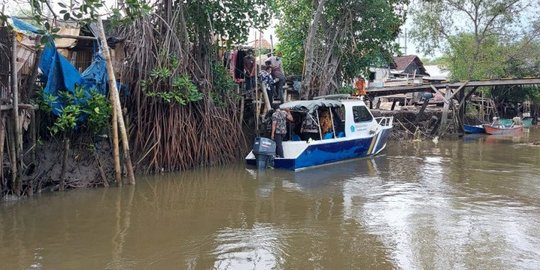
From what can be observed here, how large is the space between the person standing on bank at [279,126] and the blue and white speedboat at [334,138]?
0.46 ft

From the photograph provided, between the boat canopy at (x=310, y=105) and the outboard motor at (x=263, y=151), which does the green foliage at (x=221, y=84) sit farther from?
Answer: the outboard motor at (x=263, y=151)

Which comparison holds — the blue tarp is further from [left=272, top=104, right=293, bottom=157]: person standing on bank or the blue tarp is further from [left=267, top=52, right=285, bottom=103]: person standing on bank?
[left=267, top=52, right=285, bottom=103]: person standing on bank

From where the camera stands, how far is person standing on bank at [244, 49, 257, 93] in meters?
12.7

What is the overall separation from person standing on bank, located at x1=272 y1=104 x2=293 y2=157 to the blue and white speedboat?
0.14 meters

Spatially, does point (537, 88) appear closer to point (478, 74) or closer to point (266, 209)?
point (478, 74)

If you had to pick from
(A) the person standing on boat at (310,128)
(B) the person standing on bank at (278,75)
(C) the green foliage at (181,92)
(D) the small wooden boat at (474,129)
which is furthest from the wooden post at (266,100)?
(D) the small wooden boat at (474,129)

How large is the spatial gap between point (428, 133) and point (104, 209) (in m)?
17.7

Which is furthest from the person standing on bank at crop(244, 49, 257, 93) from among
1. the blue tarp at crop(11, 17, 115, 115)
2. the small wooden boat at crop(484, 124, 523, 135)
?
the small wooden boat at crop(484, 124, 523, 135)

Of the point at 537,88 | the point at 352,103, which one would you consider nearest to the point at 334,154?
the point at 352,103

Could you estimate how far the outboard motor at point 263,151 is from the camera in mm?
10484

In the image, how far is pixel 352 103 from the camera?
1216cm

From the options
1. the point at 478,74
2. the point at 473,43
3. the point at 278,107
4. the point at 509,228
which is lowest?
the point at 509,228

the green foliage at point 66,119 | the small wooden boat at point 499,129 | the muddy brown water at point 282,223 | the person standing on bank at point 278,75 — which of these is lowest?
the muddy brown water at point 282,223

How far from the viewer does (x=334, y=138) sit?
1160 centimetres
